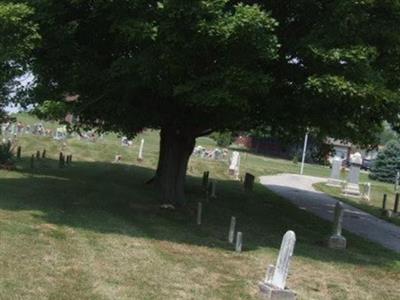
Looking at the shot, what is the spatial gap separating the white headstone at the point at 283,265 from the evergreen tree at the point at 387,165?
173 ft

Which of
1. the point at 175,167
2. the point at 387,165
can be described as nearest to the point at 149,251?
the point at 175,167

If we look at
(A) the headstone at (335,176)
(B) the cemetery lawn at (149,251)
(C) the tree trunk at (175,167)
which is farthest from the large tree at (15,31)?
(A) the headstone at (335,176)

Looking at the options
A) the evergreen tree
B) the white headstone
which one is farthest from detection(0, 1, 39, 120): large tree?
the evergreen tree

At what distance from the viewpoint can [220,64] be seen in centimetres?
1305

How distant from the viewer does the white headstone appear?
9.08 m

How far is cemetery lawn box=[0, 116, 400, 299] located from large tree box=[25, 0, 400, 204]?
2.28 meters

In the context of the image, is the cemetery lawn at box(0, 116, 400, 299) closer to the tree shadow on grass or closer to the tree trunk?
the tree shadow on grass

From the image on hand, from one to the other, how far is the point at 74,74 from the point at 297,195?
1616 centimetres

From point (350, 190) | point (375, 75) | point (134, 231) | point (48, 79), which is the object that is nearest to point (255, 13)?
point (375, 75)

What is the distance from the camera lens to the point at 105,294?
8.20 metres

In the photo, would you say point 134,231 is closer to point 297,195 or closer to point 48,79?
point 48,79

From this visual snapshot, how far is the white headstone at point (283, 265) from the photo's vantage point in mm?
9078

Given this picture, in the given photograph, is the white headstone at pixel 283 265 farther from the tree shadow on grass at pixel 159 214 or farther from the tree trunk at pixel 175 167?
the tree trunk at pixel 175 167

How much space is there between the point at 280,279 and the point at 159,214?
23.4ft
